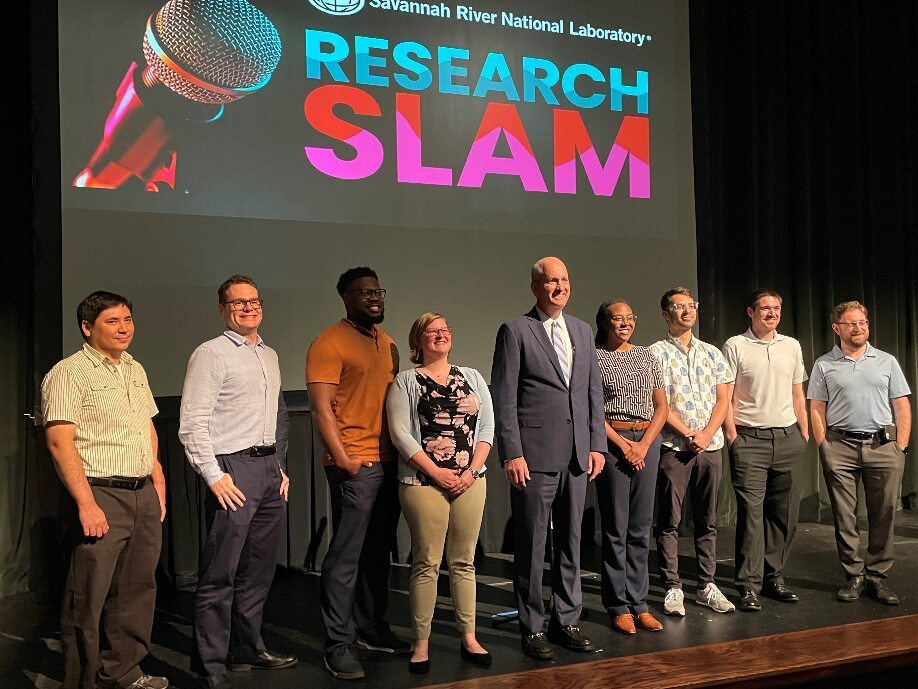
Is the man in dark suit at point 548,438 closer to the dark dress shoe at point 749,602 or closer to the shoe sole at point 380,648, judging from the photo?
the shoe sole at point 380,648

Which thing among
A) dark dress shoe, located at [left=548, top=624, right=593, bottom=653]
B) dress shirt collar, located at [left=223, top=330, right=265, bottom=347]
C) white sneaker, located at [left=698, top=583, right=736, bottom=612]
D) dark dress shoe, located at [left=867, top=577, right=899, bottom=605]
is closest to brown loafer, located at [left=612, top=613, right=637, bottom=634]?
dark dress shoe, located at [left=548, top=624, right=593, bottom=653]

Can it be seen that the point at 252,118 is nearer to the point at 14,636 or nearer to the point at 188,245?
the point at 188,245

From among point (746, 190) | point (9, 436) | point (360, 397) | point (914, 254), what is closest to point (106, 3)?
point (9, 436)

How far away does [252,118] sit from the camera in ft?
14.8

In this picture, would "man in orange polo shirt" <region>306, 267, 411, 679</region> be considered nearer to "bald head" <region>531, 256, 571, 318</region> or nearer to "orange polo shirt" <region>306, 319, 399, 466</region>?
"orange polo shirt" <region>306, 319, 399, 466</region>

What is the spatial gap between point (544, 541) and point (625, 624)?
556 mm

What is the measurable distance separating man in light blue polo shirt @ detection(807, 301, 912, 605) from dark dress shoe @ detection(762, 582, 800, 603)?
8.9 inches

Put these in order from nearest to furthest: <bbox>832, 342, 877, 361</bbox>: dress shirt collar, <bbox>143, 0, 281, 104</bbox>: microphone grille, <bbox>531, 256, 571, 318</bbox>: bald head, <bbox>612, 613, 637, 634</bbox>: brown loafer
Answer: <bbox>531, 256, 571, 318</bbox>: bald head, <bbox>612, 613, 637, 634</bbox>: brown loafer, <bbox>832, 342, 877, 361</bbox>: dress shirt collar, <bbox>143, 0, 281, 104</bbox>: microphone grille

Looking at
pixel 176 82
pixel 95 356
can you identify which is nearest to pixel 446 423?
pixel 95 356

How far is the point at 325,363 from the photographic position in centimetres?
307

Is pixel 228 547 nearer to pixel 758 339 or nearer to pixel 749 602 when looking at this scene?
pixel 749 602

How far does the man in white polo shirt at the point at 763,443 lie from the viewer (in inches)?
150

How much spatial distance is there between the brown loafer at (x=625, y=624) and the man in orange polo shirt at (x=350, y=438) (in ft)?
3.39

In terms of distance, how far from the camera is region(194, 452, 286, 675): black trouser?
291 centimetres
